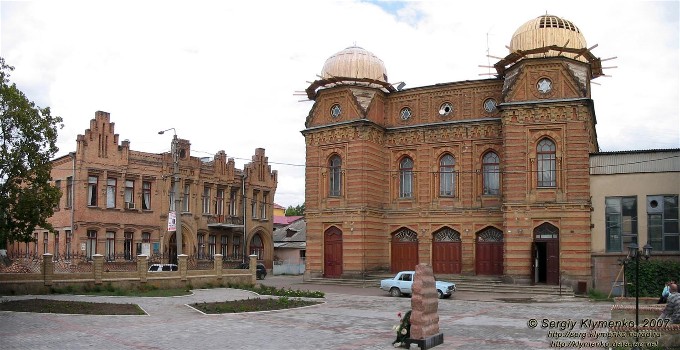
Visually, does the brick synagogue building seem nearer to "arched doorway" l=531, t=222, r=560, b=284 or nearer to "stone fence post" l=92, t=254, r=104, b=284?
"arched doorway" l=531, t=222, r=560, b=284

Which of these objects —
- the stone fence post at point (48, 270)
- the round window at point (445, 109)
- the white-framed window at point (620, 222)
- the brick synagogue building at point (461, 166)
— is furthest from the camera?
the round window at point (445, 109)

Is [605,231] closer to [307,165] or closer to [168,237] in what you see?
[307,165]

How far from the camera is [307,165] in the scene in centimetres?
4306

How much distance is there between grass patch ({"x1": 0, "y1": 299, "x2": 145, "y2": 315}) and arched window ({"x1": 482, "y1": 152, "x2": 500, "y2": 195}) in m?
22.4

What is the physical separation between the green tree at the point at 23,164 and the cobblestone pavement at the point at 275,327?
10.5 feet

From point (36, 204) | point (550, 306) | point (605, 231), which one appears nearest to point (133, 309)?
point (36, 204)

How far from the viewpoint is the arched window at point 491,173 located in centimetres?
3925

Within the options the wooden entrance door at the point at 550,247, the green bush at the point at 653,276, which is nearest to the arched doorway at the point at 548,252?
the wooden entrance door at the point at 550,247

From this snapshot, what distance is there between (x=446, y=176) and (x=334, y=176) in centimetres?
690

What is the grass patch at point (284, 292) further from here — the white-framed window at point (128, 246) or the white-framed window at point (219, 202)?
the white-framed window at point (219, 202)

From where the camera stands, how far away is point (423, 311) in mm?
16188

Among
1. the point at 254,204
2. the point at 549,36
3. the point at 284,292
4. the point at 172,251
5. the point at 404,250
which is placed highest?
the point at 549,36

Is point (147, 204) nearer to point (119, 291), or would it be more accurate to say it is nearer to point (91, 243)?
point (91, 243)

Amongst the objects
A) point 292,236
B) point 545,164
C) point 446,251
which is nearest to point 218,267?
point 446,251
